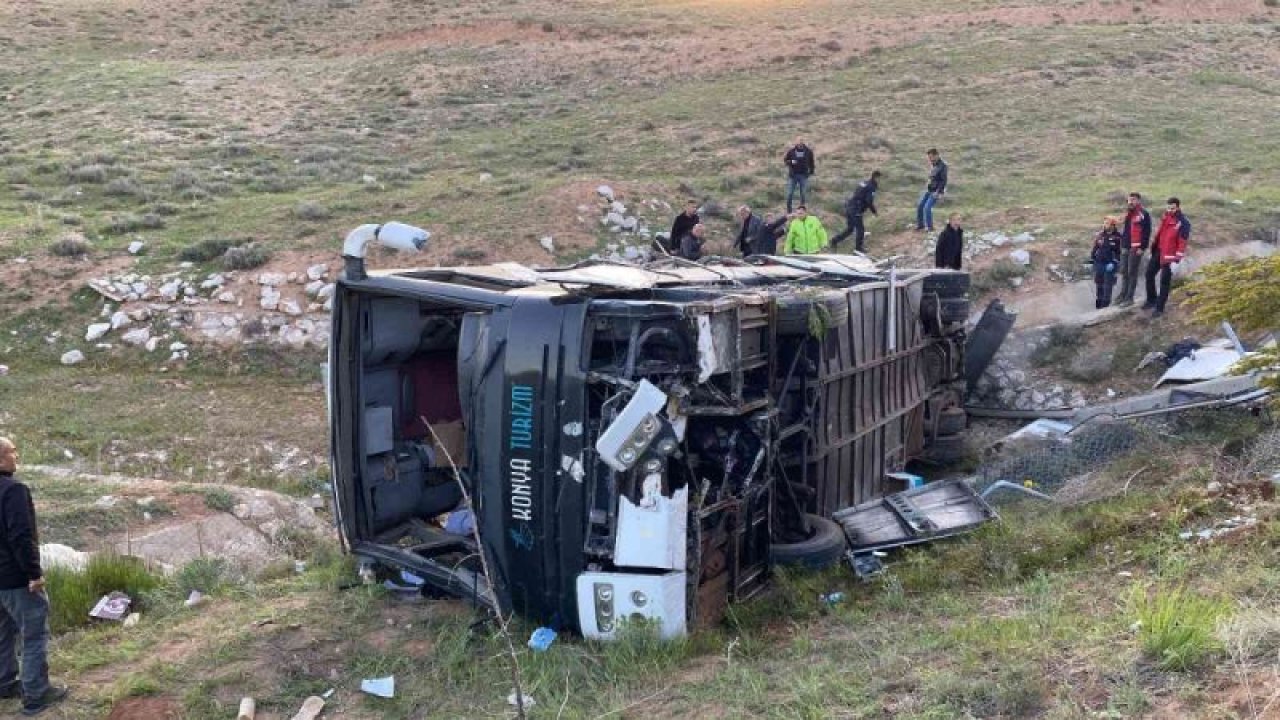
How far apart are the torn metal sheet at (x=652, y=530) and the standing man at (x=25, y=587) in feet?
9.71

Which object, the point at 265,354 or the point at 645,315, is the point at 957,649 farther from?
the point at 265,354

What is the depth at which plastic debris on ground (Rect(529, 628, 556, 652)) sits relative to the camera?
5.67 metres

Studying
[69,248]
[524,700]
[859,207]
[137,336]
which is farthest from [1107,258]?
[69,248]

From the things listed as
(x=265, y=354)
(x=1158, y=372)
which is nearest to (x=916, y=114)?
(x=1158, y=372)

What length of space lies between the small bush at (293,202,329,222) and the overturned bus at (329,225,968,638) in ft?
42.6

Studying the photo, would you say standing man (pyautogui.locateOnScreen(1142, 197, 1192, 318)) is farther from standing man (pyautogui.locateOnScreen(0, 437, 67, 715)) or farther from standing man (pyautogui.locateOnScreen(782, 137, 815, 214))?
standing man (pyautogui.locateOnScreen(0, 437, 67, 715))

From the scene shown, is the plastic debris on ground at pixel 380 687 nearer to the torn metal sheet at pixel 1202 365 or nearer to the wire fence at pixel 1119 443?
the wire fence at pixel 1119 443

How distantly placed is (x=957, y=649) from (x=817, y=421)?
245 cm

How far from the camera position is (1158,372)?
11945 mm

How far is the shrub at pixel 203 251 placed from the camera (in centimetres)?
1728

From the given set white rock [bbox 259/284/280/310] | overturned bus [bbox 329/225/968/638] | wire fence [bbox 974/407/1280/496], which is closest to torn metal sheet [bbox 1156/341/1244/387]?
wire fence [bbox 974/407/1280/496]

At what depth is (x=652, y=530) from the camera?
536 cm

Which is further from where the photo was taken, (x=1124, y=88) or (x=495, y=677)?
(x=1124, y=88)

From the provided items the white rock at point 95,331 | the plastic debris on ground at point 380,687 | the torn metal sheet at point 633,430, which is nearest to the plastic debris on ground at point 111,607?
the plastic debris on ground at point 380,687
